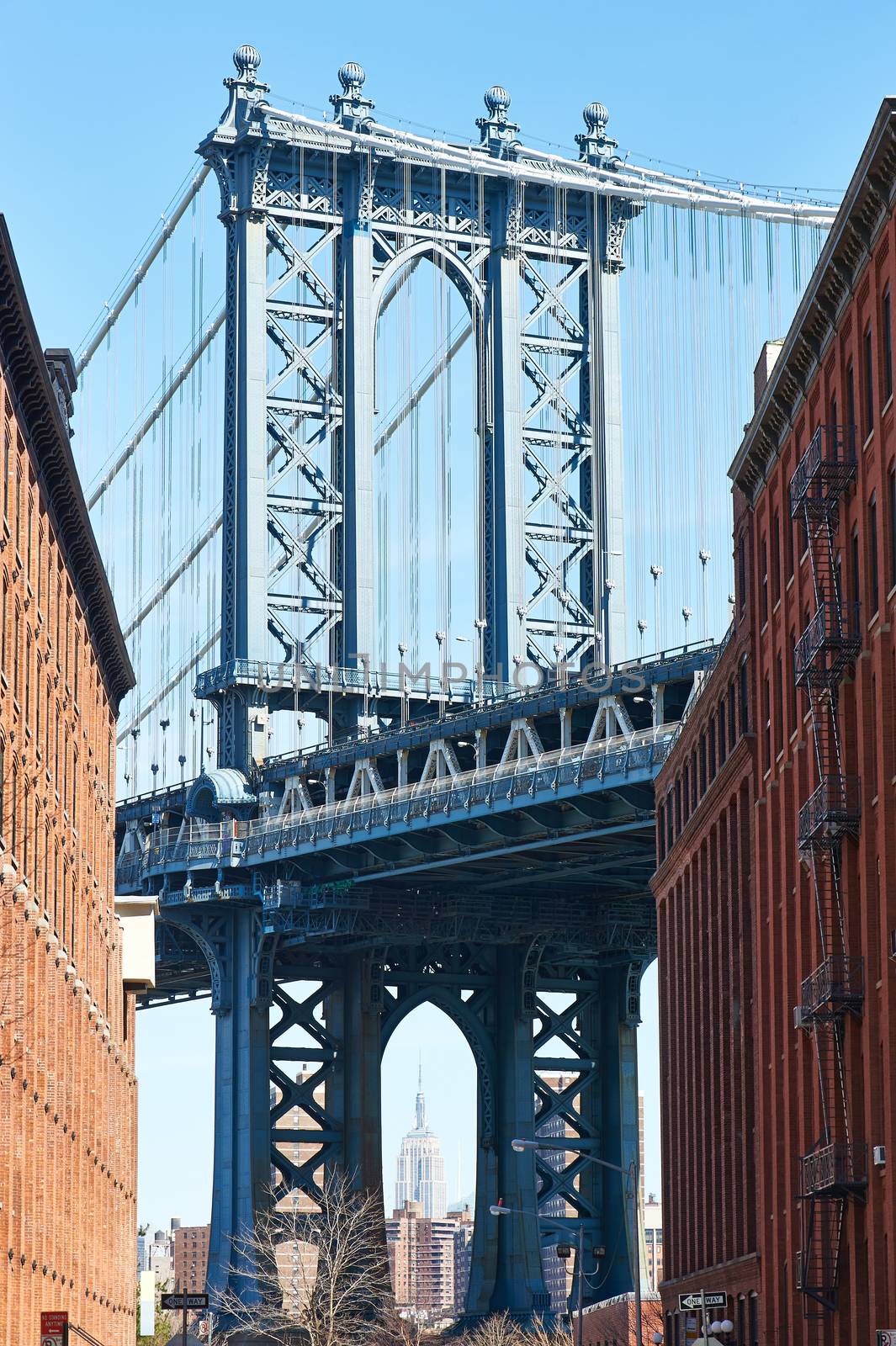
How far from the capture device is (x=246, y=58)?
109250mm

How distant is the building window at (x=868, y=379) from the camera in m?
46.6

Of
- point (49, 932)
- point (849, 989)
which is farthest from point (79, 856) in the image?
point (849, 989)

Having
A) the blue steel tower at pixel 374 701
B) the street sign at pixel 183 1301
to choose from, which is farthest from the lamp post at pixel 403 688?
the street sign at pixel 183 1301


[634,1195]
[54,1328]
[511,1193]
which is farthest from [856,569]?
[511,1193]

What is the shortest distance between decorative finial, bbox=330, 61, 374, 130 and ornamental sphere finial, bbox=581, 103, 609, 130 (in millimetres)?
9792

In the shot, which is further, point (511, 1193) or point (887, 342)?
point (511, 1193)

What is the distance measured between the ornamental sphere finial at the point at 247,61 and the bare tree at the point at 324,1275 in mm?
45357

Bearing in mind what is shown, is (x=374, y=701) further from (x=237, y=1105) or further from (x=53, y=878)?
(x=53, y=878)

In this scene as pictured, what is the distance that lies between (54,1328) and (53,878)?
1518 cm

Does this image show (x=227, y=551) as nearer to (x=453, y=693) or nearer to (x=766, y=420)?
(x=453, y=693)

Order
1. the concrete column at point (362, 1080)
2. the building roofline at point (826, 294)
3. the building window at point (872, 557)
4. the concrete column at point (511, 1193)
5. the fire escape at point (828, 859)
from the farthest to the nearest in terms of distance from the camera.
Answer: the concrete column at point (362, 1080) → the concrete column at point (511, 1193) → the fire escape at point (828, 859) → the building window at point (872, 557) → the building roofline at point (826, 294)

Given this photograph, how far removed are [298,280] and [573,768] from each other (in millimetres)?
33763

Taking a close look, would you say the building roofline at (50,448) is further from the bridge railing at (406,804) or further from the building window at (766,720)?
the building window at (766,720)

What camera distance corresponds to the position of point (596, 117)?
11712cm
